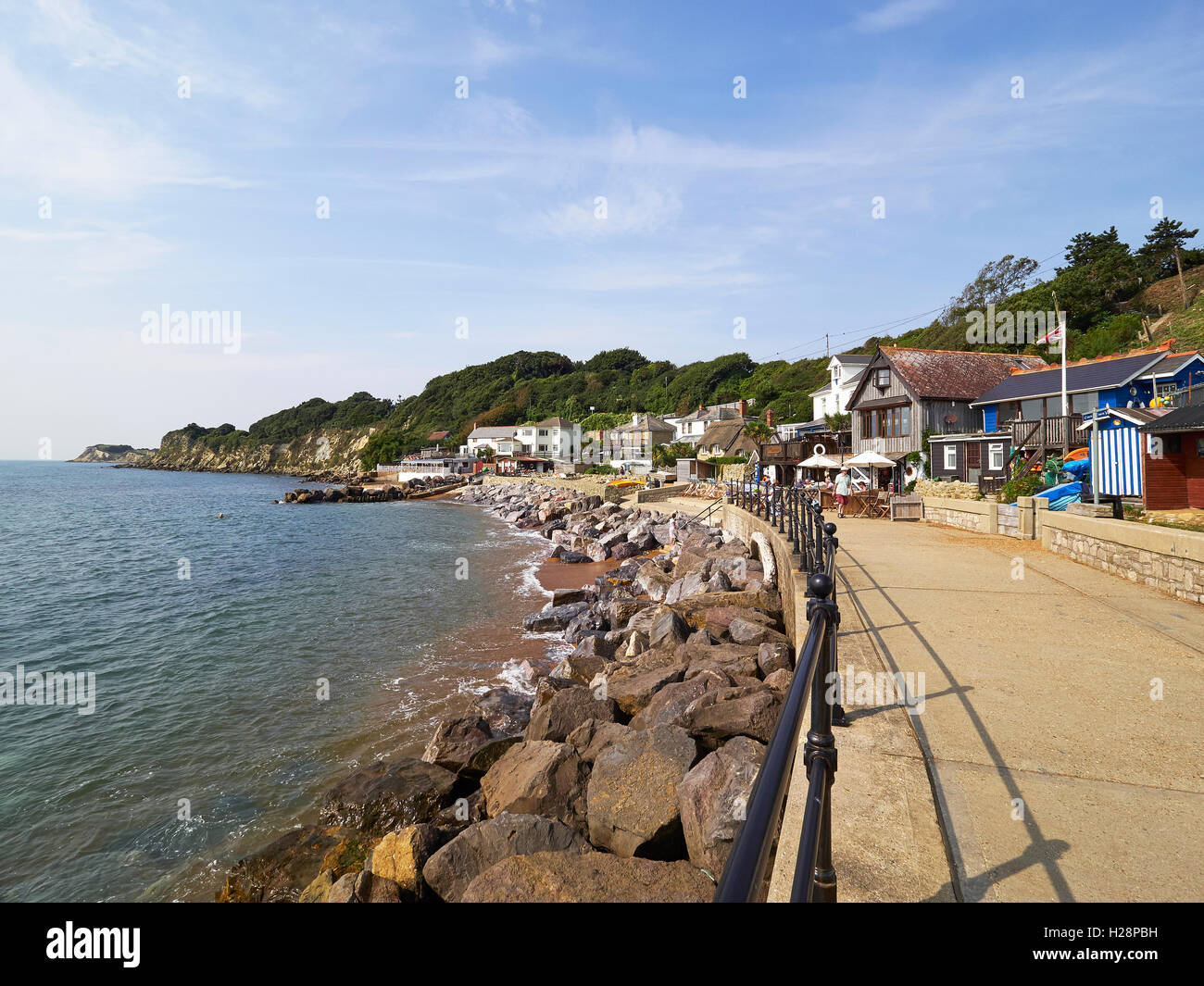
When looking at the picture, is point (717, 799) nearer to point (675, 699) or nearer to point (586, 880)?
point (586, 880)

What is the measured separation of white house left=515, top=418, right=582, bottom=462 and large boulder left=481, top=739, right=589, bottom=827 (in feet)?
272

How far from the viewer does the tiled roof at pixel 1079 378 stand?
20812 mm

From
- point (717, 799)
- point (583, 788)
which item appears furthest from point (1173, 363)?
point (583, 788)

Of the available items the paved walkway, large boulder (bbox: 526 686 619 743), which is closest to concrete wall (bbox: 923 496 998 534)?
the paved walkway

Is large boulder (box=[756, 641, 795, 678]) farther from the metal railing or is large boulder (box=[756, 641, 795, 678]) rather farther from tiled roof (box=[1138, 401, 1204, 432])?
tiled roof (box=[1138, 401, 1204, 432])

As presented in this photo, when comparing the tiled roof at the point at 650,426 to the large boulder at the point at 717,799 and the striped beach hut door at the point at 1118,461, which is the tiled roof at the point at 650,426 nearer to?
the striped beach hut door at the point at 1118,461

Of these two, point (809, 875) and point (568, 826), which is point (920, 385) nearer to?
point (568, 826)

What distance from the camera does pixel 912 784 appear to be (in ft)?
12.4

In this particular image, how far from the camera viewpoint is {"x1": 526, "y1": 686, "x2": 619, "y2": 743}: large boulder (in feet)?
26.4

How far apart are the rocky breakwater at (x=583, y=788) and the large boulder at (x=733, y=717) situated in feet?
0.05

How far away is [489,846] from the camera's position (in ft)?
17.8

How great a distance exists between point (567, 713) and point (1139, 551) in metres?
8.67

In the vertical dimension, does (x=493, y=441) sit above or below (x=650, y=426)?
above

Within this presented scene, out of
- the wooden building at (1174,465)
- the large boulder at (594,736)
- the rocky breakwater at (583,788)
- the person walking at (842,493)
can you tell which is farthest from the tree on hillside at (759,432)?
the large boulder at (594,736)
